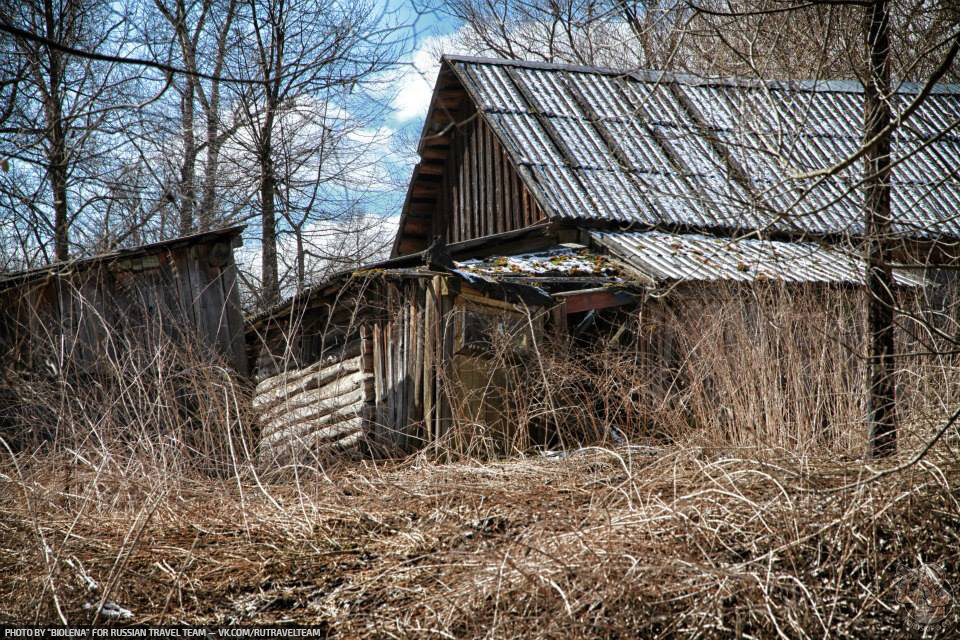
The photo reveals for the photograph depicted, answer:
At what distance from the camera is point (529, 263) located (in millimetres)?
10141

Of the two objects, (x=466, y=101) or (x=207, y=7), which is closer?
(x=466, y=101)

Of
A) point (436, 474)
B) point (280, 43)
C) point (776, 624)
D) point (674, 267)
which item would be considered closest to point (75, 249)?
point (280, 43)

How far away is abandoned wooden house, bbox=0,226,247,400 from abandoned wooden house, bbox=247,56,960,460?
1.93 feet

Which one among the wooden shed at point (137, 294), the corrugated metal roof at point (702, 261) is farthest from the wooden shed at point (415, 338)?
the wooden shed at point (137, 294)

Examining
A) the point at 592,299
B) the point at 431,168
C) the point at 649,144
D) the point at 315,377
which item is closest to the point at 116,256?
the point at 315,377

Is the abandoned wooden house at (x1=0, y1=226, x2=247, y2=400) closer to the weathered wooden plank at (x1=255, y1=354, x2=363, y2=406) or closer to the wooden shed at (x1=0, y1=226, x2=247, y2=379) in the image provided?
the wooden shed at (x1=0, y1=226, x2=247, y2=379)

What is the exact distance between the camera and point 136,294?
954 centimetres

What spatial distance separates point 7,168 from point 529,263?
5.78m

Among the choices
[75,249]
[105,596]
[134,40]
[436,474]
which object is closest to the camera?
[105,596]

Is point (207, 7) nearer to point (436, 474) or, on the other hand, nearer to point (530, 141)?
point (530, 141)

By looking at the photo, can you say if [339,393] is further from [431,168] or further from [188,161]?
[188,161]

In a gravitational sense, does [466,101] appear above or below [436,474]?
above

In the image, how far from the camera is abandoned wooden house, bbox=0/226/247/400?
29.6 feet

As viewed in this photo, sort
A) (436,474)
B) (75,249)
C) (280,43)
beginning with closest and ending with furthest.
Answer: (436,474), (75,249), (280,43)
